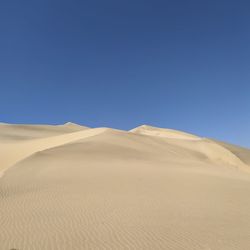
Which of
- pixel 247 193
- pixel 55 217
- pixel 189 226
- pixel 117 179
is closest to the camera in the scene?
pixel 189 226

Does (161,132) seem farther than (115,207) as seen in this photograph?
Yes

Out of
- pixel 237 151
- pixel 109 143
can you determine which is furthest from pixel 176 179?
pixel 237 151

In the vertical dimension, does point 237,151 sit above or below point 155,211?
above

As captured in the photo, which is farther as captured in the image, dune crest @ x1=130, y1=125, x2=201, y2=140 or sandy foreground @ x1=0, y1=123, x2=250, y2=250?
dune crest @ x1=130, y1=125, x2=201, y2=140

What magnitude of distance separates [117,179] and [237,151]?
92.5 ft

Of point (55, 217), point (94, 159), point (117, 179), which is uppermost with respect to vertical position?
point (94, 159)

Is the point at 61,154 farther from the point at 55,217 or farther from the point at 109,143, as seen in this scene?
the point at 55,217

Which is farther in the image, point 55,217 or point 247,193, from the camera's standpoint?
point 247,193

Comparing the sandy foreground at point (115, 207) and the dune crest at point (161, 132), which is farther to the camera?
the dune crest at point (161, 132)

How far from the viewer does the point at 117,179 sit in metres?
13.6

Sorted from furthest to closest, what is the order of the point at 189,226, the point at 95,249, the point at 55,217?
the point at 55,217 → the point at 189,226 → the point at 95,249

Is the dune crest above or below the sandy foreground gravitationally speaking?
above

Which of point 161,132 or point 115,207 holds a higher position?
point 161,132

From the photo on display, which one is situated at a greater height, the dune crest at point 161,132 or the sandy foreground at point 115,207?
the dune crest at point 161,132
